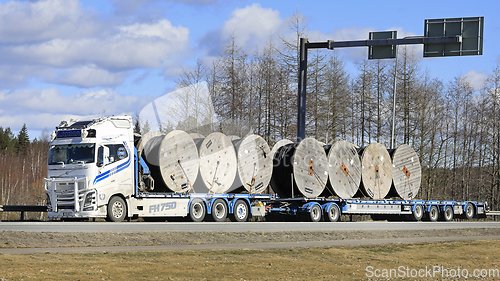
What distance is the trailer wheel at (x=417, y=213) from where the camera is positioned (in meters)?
30.7

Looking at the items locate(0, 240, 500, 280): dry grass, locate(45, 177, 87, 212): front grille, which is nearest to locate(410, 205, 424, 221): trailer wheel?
locate(0, 240, 500, 280): dry grass

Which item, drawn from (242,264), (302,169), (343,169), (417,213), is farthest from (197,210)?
(417,213)

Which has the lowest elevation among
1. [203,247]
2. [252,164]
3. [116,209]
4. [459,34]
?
[203,247]

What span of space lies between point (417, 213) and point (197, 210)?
1391 cm

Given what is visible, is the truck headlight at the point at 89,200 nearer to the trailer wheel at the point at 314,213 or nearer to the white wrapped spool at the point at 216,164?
the white wrapped spool at the point at 216,164

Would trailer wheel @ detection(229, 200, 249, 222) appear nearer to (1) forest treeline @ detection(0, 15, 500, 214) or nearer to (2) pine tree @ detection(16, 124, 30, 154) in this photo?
(1) forest treeline @ detection(0, 15, 500, 214)

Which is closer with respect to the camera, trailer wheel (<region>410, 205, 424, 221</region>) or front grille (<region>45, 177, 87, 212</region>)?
front grille (<region>45, 177, 87, 212</region>)

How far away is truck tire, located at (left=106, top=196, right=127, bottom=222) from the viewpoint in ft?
67.3

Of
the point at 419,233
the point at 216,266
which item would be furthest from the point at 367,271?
the point at 419,233

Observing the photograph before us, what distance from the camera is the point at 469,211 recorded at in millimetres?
34312

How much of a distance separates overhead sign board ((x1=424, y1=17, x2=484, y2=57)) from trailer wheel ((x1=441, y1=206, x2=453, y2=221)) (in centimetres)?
1233

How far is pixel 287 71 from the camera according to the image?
39656 millimetres

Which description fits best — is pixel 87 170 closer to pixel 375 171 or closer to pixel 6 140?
pixel 375 171

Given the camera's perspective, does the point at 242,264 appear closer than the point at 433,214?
Yes
